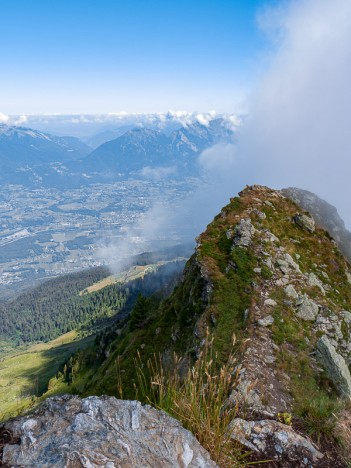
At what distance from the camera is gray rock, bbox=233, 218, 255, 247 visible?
29188 mm

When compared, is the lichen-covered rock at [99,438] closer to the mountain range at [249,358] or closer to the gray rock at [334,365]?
the mountain range at [249,358]

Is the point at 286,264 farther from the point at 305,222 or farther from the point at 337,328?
the point at 305,222

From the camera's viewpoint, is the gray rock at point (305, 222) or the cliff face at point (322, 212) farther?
the cliff face at point (322, 212)

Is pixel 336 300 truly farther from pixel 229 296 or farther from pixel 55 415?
pixel 55 415

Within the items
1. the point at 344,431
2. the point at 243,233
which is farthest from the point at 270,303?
the point at 344,431

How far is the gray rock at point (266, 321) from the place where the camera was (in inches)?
829

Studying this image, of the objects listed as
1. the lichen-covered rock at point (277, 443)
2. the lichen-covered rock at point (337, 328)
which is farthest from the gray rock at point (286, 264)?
the lichen-covered rock at point (277, 443)

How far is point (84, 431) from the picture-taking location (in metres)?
4.81

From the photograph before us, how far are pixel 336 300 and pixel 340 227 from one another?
347 ft

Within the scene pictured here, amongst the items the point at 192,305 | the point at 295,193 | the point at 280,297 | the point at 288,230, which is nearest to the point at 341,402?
the point at 280,297

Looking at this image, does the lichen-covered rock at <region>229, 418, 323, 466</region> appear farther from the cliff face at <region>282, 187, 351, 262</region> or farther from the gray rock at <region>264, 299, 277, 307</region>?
the cliff face at <region>282, 187, 351, 262</region>

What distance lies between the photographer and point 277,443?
7438mm

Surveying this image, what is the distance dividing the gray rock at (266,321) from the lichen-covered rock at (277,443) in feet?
43.8

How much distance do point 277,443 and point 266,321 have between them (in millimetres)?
14408
